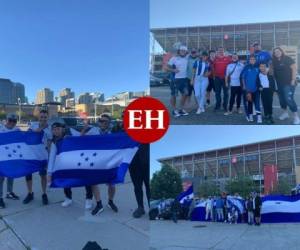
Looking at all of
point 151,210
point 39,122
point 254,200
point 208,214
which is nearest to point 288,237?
point 254,200

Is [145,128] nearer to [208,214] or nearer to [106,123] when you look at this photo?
[106,123]

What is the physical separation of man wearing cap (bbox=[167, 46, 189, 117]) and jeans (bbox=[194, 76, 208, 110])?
61 millimetres

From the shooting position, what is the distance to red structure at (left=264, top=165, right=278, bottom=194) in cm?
237

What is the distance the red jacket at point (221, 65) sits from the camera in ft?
7.63

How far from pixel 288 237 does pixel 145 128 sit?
1002 millimetres

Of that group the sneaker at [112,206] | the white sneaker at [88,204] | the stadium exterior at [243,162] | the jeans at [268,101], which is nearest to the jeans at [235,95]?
the jeans at [268,101]

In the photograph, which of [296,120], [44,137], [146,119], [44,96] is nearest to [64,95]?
[44,96]

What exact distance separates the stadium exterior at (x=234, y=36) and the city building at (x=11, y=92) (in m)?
0.86

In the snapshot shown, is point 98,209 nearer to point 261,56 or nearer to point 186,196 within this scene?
point 186,196

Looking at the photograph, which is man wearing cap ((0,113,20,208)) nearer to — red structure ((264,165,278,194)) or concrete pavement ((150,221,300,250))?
concrete pavement ((150,221,300,250))

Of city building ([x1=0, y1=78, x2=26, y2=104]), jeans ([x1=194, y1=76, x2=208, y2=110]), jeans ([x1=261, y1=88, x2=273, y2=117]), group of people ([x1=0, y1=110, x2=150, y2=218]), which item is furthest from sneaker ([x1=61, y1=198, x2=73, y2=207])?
jeans ([x1=261, y1=88, x2=273, y2=117])

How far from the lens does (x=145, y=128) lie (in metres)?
2.43

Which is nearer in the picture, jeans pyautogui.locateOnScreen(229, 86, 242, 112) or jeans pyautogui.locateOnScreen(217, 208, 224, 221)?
jeans pyautogui.locateOnScreen(229, 86, 242, 112)

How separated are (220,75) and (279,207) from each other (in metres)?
0.79
